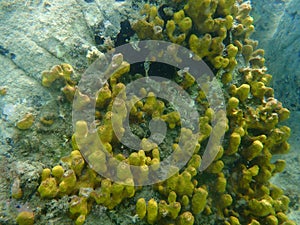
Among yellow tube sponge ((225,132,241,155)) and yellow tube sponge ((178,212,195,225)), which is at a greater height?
yellow tube sponge ((225,132,241,155))

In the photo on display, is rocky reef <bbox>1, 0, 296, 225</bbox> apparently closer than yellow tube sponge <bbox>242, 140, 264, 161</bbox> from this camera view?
Yes

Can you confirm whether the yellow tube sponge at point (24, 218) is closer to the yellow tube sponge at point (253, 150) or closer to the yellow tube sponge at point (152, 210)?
the yellow tube sponge at point (152, 210)

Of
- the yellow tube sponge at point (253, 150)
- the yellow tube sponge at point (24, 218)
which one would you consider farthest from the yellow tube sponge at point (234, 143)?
the yellow tube sponge at point (24, 218)

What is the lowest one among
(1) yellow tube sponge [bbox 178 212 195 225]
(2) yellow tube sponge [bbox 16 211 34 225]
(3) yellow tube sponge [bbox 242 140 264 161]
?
(2) yellow tube sponge [bbox 16 211 34 225]

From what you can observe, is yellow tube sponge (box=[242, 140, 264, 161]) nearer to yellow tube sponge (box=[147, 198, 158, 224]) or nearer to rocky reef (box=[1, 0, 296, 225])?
rocky reef (box=[1, 0, 296, 225])

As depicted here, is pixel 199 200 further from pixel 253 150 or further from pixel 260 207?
pixel 253 150

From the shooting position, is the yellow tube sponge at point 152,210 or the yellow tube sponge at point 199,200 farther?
the yellow tube sponge at point 199,200

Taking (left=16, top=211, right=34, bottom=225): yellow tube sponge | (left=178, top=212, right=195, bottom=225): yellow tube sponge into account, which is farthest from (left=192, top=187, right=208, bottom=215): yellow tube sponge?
(left=16, top=211, right=34, bottom=225): yellow tube sponge

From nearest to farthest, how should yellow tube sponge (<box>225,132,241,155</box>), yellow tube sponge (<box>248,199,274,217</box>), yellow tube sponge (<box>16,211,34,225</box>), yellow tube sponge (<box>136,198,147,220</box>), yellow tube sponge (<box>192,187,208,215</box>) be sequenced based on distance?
yellow tube sponge (<box>16,211,34,225</box>) < yellow tube sponge (<box>136,198,147,220</box>) < yellow tube sponge (<box>192,187,208,215</box>) < yellow tube sponge (<box>248,199,274,217</box>) < yellow tube sponge (<box>225,132,241,155</box>)

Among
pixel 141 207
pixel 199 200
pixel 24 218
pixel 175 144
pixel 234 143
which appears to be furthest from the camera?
pixel 234 143

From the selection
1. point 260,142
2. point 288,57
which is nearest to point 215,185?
point 260,142

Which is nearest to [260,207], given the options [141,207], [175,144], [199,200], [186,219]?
[199,200]

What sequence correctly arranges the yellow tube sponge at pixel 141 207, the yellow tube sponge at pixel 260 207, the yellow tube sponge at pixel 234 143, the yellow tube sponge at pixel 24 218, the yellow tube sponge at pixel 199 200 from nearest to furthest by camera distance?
the yellow tube sponge at pixel 24 218, the yellow tube sponge at pixel 141 207, the yellow tube sponge at pixel 199 200, the yellow tube sponge at pixel 260 207, the yellow tube sponge at pixel 234 143
